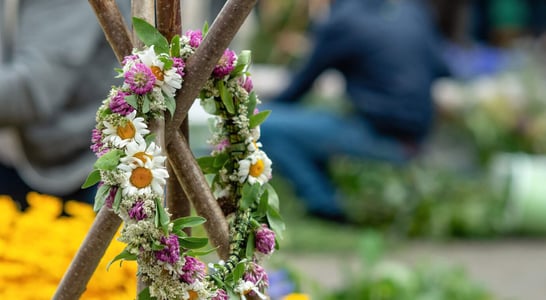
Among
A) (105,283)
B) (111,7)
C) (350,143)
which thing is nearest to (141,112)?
(111,7)

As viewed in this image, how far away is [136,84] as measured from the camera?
3.73 feet

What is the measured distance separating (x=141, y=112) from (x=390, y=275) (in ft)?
5.39

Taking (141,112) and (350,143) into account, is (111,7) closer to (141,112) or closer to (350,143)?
(141,112)

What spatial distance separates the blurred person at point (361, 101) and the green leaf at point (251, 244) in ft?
13.2

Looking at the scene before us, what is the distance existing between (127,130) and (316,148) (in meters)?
4.32

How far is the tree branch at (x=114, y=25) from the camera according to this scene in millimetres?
1234

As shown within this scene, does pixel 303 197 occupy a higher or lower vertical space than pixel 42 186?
lower

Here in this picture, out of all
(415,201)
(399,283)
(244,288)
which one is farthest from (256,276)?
(415,201)

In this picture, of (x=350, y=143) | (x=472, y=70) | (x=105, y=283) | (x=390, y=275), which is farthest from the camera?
(x=472, y=70)

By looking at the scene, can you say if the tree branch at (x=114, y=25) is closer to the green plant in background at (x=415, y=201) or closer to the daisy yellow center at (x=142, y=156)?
the daisy yellow center at (x=142, y=156)

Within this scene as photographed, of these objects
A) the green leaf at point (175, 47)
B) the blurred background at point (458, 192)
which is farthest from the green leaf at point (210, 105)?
the blurred background at point (458, 192)

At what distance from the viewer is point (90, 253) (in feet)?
4.10

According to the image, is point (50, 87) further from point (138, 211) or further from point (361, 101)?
point (361, 101)

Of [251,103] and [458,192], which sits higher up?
[251,103]
